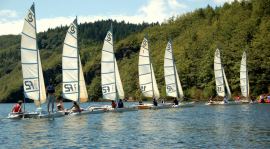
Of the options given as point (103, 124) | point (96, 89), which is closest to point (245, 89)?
point (103, 124)

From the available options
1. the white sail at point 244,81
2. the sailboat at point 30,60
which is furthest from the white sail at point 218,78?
the sailboat at point 30,60

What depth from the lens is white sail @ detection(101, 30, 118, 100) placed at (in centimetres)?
6101

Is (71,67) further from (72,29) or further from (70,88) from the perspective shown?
(72,29)

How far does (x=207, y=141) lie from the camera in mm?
30922

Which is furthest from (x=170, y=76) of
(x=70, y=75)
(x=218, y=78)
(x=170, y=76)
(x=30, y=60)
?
(x=30, y=60)

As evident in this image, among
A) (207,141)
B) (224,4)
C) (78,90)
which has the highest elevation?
(224,4)

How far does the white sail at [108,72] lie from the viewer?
61.0m

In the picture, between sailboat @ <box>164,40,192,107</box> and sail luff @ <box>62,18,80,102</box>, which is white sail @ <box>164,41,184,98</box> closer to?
sailboat @ <box>164,40,192,107</box>

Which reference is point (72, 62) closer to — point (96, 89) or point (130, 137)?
point (130, 137)

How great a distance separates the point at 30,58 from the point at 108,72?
47.4 feet

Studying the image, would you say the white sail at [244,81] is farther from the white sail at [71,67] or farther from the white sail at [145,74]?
the white sail at [71,67]

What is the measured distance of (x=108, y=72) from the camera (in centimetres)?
6128

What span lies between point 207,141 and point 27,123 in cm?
1947

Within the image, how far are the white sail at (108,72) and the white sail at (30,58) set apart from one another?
43.3ft
